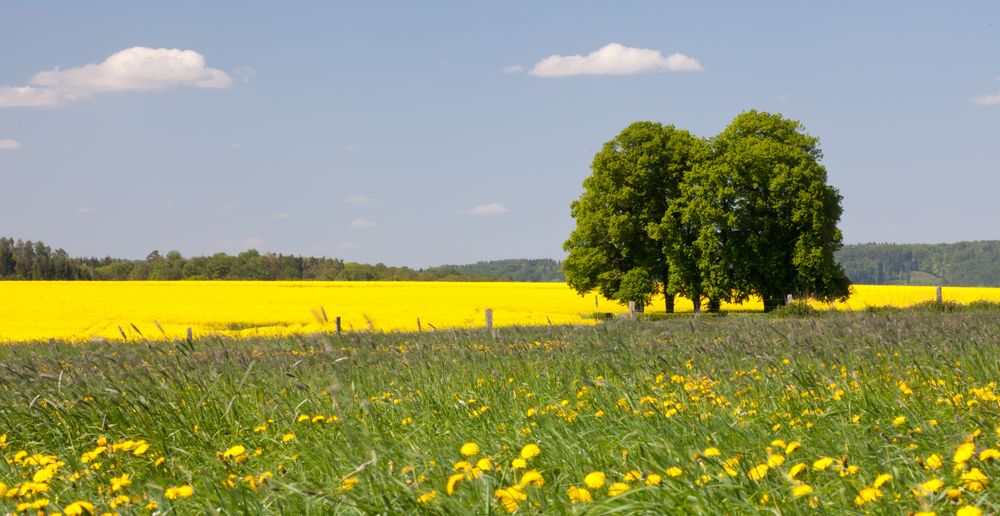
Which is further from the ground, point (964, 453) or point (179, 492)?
point (964, 453)

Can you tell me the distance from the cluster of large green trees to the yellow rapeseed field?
2.98 m

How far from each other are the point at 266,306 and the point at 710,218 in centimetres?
2286

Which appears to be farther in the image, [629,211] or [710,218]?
[629,211]

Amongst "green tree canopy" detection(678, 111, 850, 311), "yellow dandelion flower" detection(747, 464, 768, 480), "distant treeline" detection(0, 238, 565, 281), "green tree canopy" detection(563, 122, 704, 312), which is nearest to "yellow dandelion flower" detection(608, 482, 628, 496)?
"yellow dandelion flower" detection(747, 464, 768, 480)

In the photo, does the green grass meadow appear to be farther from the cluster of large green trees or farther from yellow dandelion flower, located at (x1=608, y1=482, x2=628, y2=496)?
the cluster of large green trees

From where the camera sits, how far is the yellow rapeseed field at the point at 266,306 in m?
38.2

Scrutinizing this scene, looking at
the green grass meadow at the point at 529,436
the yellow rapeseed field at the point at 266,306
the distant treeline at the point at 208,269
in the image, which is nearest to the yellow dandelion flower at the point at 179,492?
the green grass meadow at the point at 529,436

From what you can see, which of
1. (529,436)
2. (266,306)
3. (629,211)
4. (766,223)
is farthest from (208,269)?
(529,436)

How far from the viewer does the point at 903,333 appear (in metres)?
9.79

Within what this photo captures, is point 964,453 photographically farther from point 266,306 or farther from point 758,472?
point 266,306

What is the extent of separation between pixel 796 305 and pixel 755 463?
108ft

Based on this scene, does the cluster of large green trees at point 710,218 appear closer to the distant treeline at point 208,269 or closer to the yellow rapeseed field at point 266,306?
the yellow rapeseed field at point 266,306

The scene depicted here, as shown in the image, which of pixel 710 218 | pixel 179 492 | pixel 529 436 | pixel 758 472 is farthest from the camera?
pixel 710 218

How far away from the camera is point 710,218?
1687 inches
